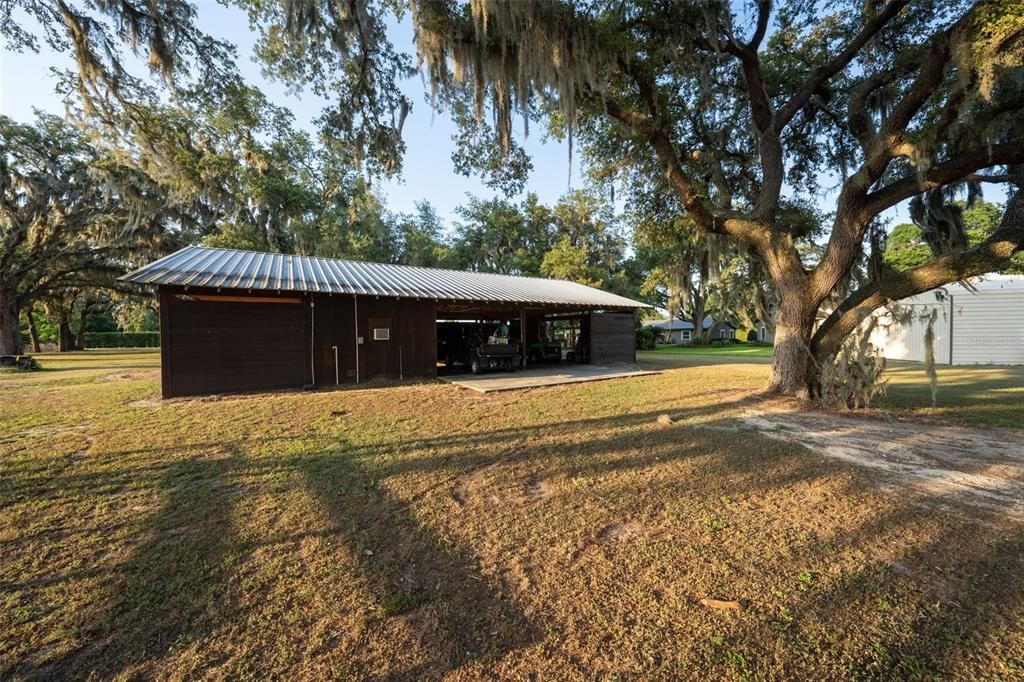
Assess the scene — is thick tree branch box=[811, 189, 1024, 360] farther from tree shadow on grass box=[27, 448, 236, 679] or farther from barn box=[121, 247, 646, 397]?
tree shadow on grass box=[27, 448, 236, 679]

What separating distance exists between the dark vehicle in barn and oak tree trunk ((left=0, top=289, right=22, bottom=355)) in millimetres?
21075

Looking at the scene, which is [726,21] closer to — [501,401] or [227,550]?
[501,401]

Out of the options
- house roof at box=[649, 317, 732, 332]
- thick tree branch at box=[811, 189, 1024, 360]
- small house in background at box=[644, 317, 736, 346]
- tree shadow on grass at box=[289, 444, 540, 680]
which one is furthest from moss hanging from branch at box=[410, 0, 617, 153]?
house roof at box=[649, 317, 732, 332]

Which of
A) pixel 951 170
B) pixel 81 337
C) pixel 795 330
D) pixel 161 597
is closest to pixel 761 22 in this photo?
pixel 951 170

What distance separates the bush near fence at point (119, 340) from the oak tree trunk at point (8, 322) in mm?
20145

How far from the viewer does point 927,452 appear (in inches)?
194

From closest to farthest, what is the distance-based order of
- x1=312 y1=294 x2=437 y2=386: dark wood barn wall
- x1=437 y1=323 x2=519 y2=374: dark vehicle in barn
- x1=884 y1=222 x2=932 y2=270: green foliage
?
x1=312 y1=294 x2=437 y2=386: dark wood barn wall
x1=437 y1=323 x2=519 y2=374: dark vehicle in barn
x1=884 y1=222 x2=932 y2=270: green foliage

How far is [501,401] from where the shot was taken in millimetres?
8391

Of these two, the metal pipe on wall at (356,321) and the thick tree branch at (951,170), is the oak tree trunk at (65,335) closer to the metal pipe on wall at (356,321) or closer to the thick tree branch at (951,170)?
the metal pipe on wall at (356,321)

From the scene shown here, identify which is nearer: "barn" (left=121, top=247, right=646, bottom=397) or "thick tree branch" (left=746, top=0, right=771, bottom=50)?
"thick tree branch" (left=746, top=0, right=771, bottom=50)

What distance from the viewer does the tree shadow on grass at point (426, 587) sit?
6.41ft

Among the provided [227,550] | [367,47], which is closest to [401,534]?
[227,550]

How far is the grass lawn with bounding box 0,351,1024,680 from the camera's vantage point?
6.25 ft

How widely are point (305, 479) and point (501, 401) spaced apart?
4682mm
